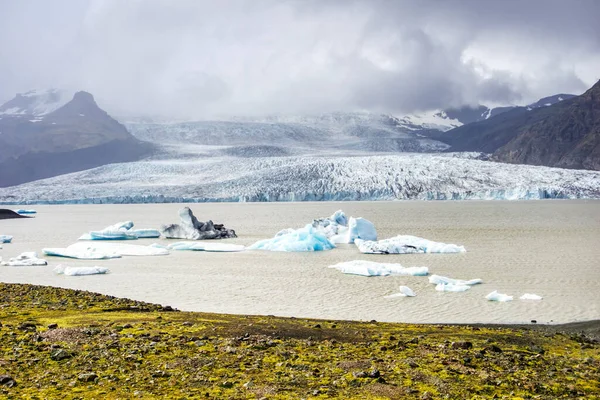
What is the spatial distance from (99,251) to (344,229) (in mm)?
14049

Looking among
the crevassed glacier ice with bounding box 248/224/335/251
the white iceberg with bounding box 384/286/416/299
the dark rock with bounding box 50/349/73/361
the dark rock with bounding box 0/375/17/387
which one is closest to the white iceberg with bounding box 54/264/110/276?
the crevassed glacier ice with bounding box 248/224/335/251

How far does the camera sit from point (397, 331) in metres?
9.16

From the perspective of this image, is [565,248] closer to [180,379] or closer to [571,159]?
[180,379]

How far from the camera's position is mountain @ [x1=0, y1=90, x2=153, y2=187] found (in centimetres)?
15338

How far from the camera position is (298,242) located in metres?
28.7

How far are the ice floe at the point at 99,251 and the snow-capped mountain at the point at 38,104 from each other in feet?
584

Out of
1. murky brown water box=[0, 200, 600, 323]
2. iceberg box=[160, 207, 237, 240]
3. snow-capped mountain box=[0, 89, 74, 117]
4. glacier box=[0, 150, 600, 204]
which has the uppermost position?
snow-capped mountain box=[0, 89, 74, 117]

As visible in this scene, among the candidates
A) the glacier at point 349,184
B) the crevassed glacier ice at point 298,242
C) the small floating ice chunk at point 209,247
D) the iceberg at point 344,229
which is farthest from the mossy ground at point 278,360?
the glacier at point 349,184

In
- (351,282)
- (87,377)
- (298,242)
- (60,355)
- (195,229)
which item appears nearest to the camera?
(87,377)

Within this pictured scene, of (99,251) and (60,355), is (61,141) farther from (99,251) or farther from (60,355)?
(60,355)


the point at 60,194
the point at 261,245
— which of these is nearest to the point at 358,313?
the point at 261,245

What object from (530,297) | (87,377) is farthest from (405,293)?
(87,377)

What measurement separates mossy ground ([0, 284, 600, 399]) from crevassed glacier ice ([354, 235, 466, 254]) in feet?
54.4

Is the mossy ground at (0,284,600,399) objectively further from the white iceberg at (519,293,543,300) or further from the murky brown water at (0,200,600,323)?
the white iceberg at (519,293,543,300)
